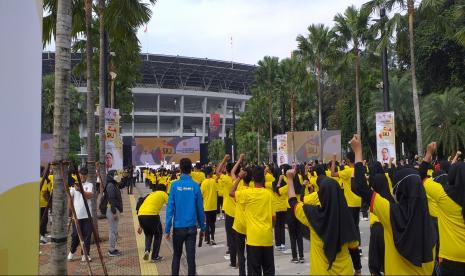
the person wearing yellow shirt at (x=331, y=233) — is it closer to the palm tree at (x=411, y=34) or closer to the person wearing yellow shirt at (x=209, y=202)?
the person wearing yellow shirt at (x=209, y=202)

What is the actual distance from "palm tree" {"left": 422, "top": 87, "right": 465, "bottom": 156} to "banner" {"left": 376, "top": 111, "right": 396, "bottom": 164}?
1775cm

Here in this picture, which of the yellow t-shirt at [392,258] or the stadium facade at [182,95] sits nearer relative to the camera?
the yellow t-shirt at [392,258]

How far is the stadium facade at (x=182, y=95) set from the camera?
79500mm

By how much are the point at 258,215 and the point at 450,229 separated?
2327 mm

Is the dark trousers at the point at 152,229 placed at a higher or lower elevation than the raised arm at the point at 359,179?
lower

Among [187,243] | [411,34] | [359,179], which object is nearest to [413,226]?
[359,179]

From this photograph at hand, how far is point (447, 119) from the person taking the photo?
1273 inches

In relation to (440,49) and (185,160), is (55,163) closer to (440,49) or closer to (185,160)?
(185,160)

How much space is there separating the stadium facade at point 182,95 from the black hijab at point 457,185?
7322 cm

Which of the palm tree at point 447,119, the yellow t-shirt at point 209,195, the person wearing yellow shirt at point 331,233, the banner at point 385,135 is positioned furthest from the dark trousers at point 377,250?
the palm tree at point 447,119

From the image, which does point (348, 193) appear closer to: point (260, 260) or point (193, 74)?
point (260, 260)

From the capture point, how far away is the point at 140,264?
361 inches

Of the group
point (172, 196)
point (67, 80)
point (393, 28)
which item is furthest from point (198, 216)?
point (393, 28)

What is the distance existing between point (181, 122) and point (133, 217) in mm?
63909
